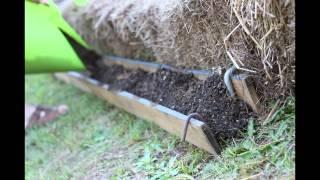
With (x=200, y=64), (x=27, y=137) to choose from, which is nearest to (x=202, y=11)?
(x=200, y=64)

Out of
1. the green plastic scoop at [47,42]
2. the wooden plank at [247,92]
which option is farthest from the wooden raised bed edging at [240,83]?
the green plastic scoop at [47,42]

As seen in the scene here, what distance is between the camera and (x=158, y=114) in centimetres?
254

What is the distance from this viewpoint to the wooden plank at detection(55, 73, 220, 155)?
2.06m

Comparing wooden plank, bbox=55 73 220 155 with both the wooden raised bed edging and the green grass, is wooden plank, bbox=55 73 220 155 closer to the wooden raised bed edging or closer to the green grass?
the green grass

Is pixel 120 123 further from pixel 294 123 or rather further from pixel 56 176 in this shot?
pixel 294 123

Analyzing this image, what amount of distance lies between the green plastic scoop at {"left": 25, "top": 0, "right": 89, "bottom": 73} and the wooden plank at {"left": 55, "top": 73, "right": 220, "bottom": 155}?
323 millimetres

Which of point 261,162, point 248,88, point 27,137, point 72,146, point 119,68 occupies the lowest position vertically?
point 27,137

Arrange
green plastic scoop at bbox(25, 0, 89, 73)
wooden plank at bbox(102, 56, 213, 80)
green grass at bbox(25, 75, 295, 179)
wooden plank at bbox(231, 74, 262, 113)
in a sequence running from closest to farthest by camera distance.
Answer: green grass at bbox(25, 75, 295, 179) < wooden plank at bbox(231, 74, 262, 113) < wooden plank at bbox(102, 56, 213, 80) < green plastic scoop at bbox(25, 0, 89, 73)

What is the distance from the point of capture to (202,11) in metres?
2.19

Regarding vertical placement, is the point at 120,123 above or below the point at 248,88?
below

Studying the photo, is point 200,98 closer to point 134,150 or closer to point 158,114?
point 158,114

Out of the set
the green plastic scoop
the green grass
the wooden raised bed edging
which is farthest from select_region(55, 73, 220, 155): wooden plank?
the green plastic scoop
